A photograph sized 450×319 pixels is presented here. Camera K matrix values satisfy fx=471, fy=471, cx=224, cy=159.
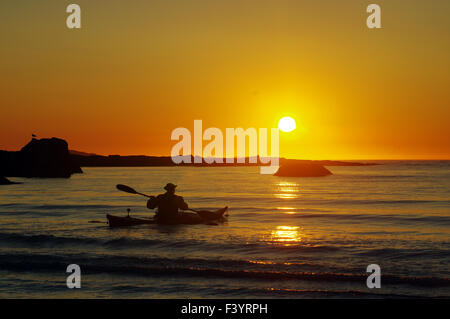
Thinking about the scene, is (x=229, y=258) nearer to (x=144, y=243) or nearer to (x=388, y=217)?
(x=144, y=243)

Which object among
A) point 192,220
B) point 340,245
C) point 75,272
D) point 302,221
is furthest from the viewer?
point 302,221

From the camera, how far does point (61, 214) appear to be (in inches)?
1358

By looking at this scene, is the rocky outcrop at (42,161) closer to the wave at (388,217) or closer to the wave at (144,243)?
the wave at (388,217)

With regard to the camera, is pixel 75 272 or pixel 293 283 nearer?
pixel 293 283

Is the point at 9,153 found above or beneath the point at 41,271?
above

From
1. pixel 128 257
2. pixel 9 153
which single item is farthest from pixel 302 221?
pixel 9 153

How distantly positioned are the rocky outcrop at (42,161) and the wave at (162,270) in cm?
11949

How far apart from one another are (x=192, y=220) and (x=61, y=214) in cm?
1273

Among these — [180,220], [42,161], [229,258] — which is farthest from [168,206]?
[42,161]

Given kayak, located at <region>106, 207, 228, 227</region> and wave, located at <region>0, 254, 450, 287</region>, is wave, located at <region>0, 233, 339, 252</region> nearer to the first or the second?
wave, located at <region>0, 254, 450, 287</region>

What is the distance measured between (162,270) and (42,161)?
12856 cm
